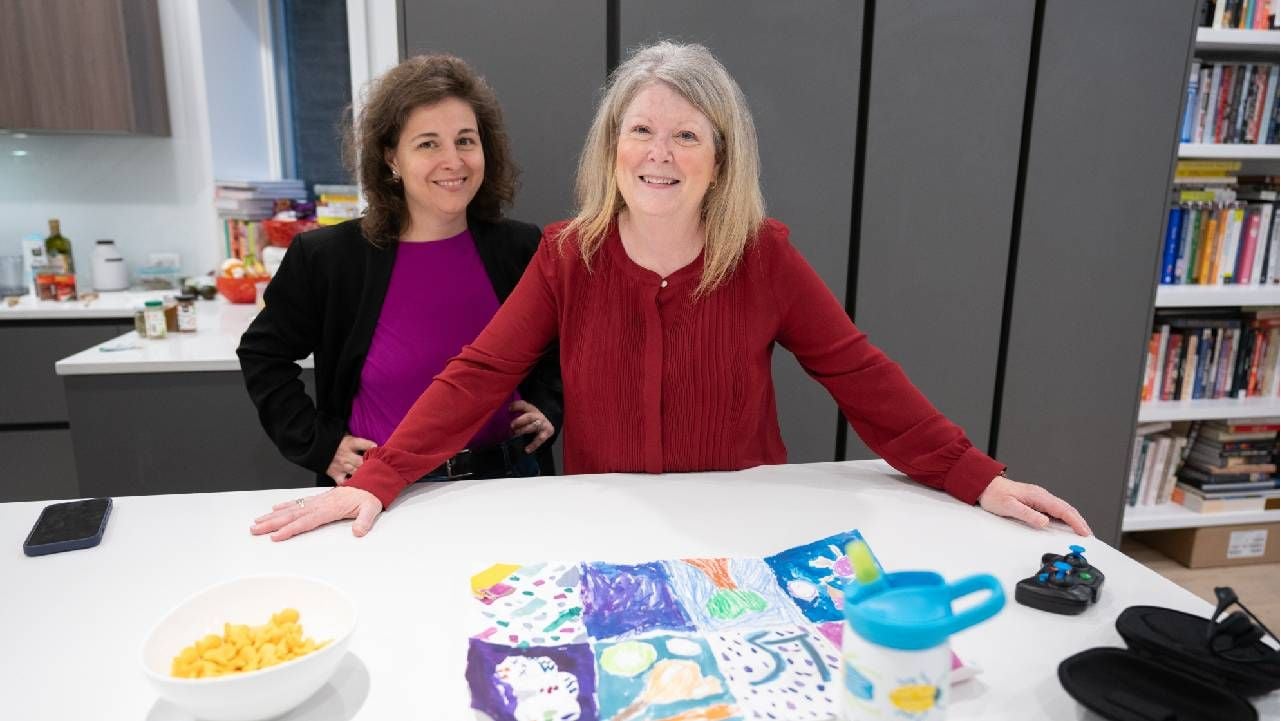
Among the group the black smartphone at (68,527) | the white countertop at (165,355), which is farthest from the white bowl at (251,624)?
the white countertop at (165,355)

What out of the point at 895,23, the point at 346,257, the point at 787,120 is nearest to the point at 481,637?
the point at 346,257

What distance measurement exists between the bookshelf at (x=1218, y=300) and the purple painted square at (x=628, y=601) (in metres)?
2.21

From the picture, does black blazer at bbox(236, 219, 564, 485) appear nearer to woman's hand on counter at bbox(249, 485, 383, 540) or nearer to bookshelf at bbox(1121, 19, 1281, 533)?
woman's hand on counter at bbox(249, 485, 383, 540)

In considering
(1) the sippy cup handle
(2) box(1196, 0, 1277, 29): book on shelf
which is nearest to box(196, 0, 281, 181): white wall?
(1) the sippy cup handle

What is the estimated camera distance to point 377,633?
923 millimetres

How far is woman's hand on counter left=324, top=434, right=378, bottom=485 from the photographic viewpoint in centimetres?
168

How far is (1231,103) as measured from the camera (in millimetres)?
2736

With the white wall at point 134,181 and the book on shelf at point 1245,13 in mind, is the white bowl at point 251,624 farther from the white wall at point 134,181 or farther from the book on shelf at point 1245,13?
the book on shelf at point 1245,13

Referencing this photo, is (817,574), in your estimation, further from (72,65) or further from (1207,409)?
(72,65)

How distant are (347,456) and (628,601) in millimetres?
944

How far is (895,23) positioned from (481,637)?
1.93 meters

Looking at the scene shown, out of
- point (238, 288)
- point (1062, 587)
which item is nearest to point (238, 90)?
point (238, 288)

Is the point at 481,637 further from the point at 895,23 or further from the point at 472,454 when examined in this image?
the point at 895,23

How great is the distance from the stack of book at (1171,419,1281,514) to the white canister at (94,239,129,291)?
4.23m
